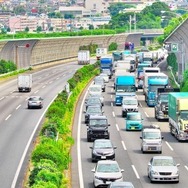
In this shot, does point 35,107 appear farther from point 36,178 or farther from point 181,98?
point 36,178

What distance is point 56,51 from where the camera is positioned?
655 ft

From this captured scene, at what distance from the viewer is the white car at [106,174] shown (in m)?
47.6

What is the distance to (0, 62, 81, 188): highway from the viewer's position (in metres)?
54.5

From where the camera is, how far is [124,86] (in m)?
98.6

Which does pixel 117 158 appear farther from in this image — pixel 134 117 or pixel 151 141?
pixel 134 117

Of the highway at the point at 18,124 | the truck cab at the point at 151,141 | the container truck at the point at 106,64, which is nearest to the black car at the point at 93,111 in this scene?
the highway at the point at 18,124

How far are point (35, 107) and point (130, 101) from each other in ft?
34.5

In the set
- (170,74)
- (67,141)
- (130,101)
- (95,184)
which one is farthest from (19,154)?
(170,74)

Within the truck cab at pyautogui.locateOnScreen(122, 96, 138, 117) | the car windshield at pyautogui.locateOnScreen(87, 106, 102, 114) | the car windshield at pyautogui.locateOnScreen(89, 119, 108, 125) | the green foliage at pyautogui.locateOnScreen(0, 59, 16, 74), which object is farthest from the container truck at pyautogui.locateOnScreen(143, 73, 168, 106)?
the green foliage at pyautogui.locateOnScreen(0, 59, 16, 74)

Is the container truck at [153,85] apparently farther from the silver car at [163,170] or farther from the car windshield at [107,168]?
the car windshield at [107,168]

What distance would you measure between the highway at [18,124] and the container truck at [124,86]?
7.18 m

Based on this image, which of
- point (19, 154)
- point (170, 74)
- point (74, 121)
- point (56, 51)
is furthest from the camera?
point (56, 51)

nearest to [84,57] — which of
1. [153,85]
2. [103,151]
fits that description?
[153,85]

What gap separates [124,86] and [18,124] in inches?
835
